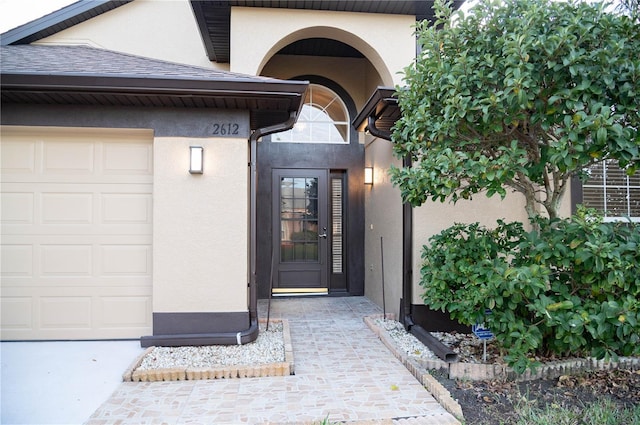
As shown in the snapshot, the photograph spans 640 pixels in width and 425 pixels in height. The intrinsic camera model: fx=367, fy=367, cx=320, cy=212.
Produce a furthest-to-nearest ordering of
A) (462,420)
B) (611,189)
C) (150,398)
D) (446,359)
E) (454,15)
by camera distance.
Result: 1. (611,189)
2. (446,359)
3. (454,15)
4. (150,398)
5. (462,420)

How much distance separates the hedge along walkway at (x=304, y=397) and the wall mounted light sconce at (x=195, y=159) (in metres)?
2.25

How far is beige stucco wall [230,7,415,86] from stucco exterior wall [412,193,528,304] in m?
2.02

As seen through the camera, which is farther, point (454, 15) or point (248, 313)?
point (248, 313)

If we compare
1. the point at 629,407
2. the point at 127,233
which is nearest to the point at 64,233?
the point at 127,233

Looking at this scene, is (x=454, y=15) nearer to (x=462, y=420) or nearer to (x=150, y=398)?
(x=462, y=420)

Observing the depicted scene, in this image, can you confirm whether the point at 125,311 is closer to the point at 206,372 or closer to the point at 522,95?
the point at 206,372

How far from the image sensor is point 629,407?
3.23 m

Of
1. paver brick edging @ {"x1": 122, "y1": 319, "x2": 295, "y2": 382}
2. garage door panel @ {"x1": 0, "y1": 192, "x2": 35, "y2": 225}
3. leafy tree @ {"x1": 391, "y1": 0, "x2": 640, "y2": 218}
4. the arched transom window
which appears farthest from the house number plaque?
the arched transom window

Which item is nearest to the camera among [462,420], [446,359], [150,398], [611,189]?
[462,420]

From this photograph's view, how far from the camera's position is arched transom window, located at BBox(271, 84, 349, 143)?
716 cm

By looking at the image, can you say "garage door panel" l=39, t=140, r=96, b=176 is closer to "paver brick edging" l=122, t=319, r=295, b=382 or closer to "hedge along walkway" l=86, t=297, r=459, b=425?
"paver brick edging" l=122, t=319, r=295, b=382

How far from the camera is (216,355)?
3.96 meters

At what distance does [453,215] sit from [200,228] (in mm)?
3255

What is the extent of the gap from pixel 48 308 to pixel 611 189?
7612mm
